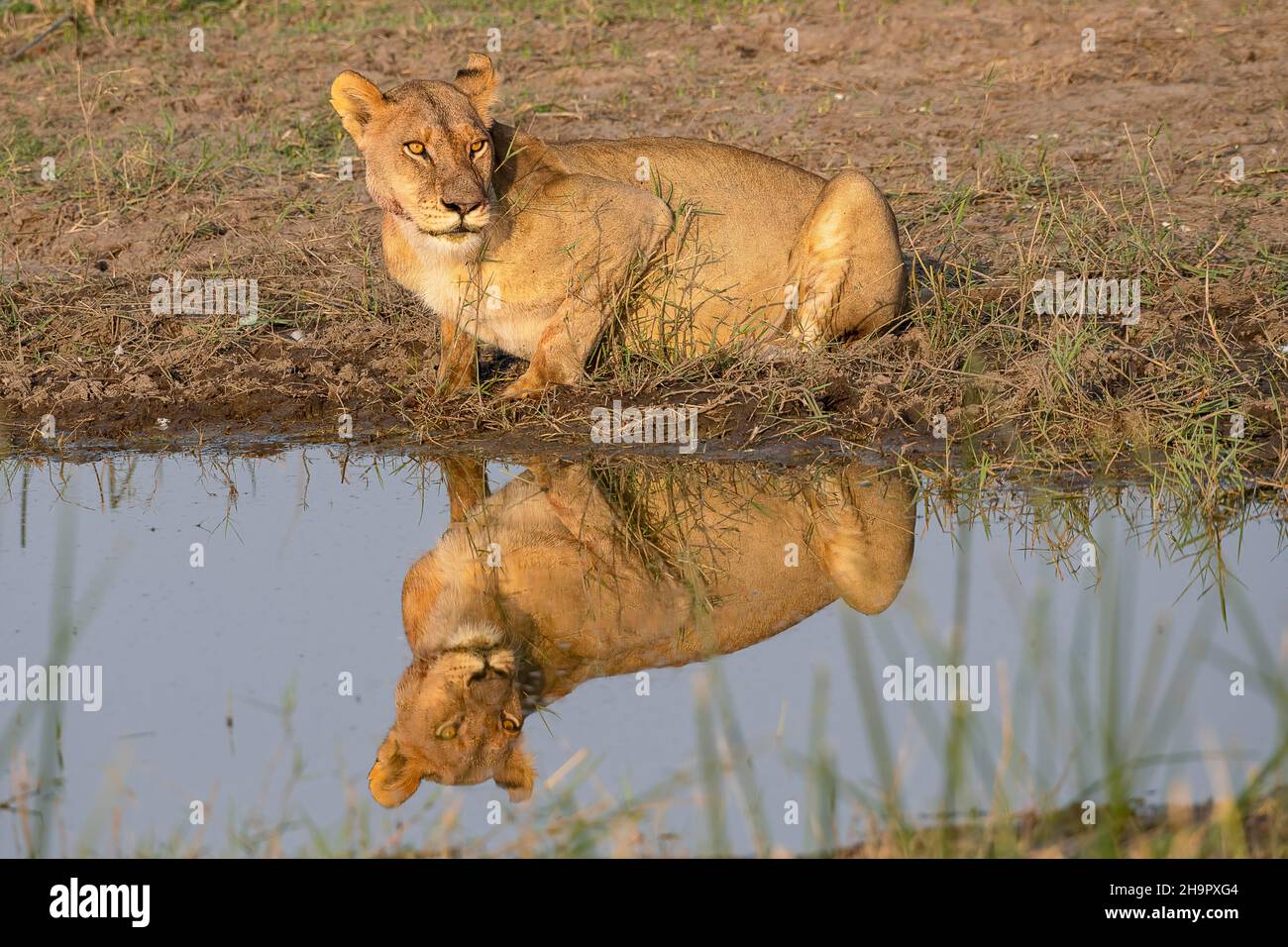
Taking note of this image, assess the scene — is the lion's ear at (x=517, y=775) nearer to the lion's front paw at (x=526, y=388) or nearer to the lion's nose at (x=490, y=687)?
the lion's nose at (x=490, y=687)

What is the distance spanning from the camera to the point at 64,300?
8.29 m

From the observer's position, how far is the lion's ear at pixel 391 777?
3.97 metres

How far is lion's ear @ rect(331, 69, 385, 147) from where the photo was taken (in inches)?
258

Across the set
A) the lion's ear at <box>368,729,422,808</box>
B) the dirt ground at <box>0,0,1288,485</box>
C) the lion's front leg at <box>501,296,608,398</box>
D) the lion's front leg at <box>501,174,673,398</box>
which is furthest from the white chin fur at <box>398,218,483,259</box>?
the lion's ear at <box>368,729,422,808</box>

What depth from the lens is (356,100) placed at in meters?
6.63

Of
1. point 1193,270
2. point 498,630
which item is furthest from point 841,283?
point 498,630

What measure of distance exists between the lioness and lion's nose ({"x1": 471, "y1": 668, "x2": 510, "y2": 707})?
225cm

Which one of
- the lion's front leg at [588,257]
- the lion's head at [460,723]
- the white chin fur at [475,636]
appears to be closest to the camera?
the lion's head at [460,723]

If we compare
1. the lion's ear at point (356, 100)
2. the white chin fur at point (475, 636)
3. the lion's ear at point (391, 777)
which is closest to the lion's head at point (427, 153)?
the lion's ear at point (356, 100)

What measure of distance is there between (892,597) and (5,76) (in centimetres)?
867

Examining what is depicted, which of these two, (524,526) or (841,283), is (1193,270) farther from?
(524,526)

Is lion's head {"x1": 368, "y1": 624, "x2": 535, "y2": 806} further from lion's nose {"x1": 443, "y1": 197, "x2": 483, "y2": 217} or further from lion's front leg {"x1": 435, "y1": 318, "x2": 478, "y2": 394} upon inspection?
lion's front leg {"x1": 435, "y1": 318, "x2": 478, "y2": 394}

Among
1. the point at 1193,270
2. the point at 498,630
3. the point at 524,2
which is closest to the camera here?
the point at 498,630

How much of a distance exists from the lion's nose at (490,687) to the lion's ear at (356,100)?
2.69 m
